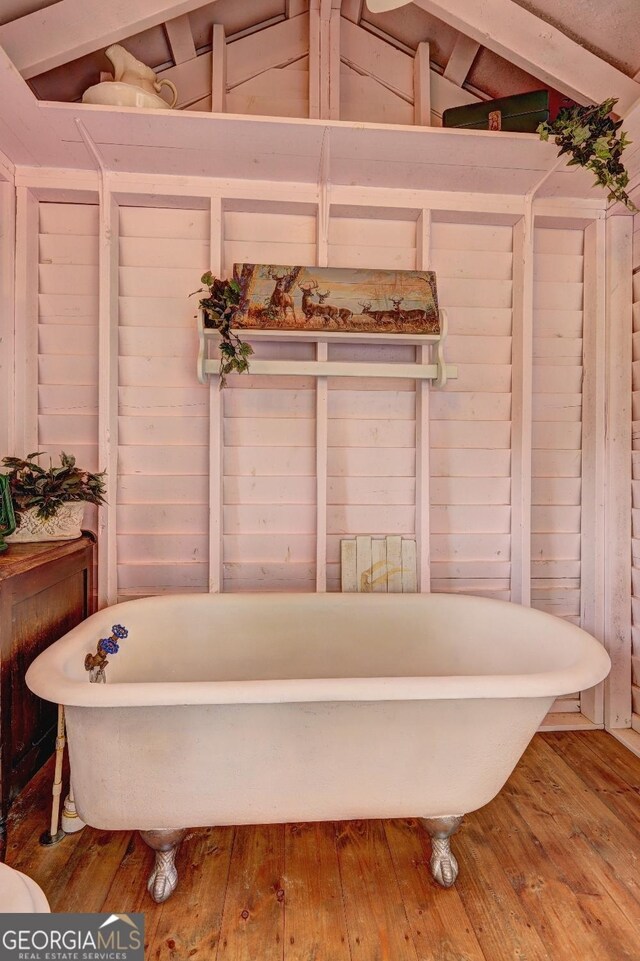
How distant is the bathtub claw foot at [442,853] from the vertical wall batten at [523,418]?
38.8 inches

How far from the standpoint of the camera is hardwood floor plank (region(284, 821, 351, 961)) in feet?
3.55

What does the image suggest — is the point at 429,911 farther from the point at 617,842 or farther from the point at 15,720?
the point at 15,720

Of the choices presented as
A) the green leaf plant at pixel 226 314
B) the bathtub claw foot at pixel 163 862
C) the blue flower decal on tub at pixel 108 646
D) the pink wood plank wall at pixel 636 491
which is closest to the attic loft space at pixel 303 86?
the pink wood plank wall at pixel 636 491

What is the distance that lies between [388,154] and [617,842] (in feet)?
Result: 7.66

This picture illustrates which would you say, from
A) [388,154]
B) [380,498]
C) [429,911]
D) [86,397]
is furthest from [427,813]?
[388,154]

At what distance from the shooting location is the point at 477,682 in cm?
110

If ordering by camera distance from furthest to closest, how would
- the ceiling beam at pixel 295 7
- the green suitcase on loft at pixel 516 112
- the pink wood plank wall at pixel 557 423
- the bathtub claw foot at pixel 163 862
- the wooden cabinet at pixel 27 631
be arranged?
1. the pink wood plank wall at pixel 557 423
2. the ceiling beam at pixel 295 7
3. the green suitcase on loft at pixel 516 112
4. the wooden cabinet at pixel 27 631
5. the bathtub claw foot at pixel 163 862

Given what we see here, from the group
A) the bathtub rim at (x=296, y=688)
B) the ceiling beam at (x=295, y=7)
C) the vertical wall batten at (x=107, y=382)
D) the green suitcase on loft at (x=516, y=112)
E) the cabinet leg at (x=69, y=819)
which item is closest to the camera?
the bathtub rim at (x=296, y=688)

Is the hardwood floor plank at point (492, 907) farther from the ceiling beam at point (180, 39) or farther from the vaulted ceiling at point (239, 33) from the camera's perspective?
the ceiling beam at point (180, 39)

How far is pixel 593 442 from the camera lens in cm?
207

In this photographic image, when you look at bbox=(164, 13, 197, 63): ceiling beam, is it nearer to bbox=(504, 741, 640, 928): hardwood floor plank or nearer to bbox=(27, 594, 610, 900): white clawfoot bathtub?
bbox=(27, 594, 610, 900): white clawfoot bathtub

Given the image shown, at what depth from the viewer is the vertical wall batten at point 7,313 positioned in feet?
5.93

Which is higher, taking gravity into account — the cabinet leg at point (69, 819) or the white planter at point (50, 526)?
the white planter at point (50, 526)

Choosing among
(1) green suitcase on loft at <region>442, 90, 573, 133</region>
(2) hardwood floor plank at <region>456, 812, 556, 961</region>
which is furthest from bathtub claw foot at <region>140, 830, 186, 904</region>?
(1) green suitcase on loft at <region>442, 90, 573, 133</region>
